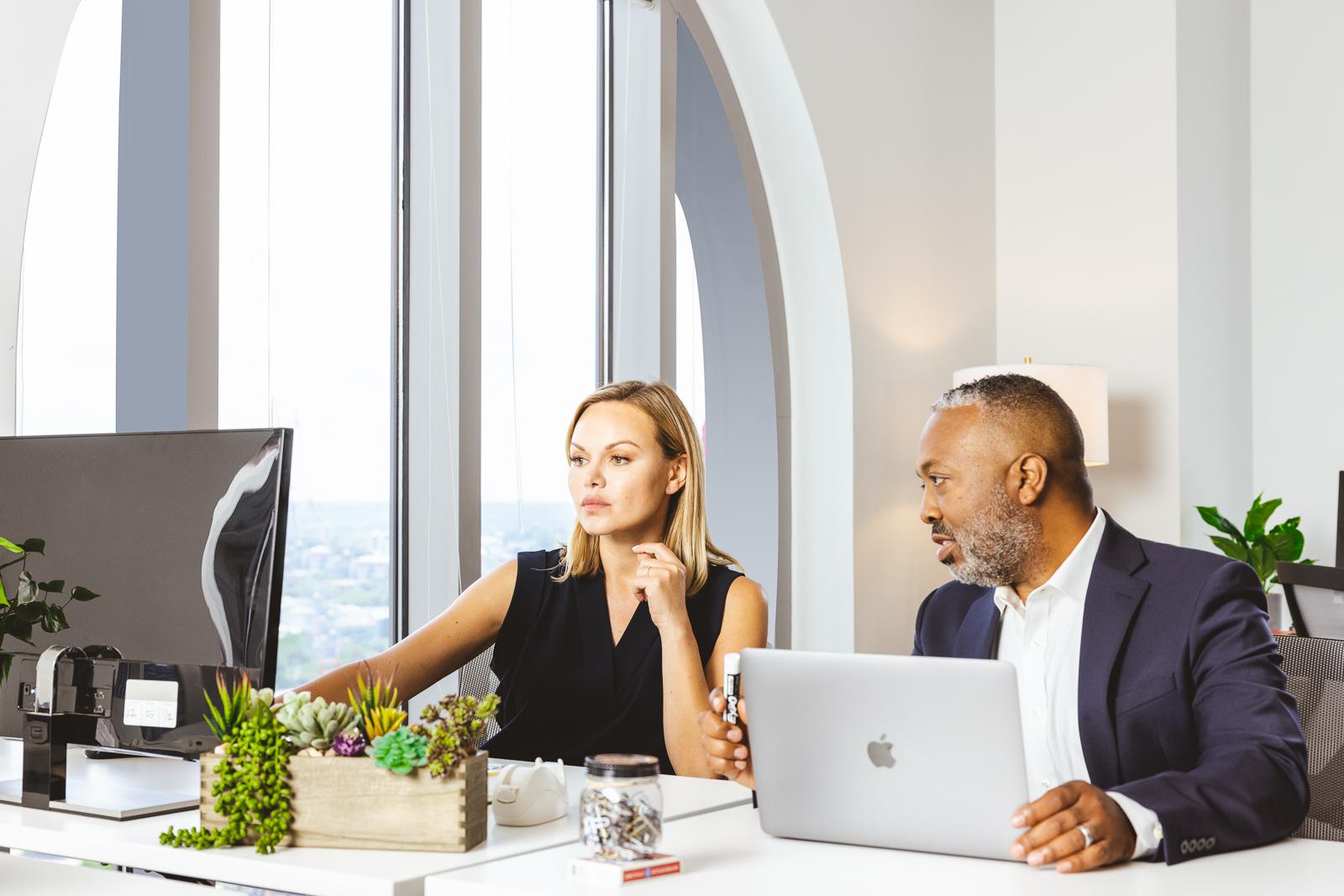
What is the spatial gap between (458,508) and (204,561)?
1561 mm

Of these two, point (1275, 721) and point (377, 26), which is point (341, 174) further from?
point (1275, 721)

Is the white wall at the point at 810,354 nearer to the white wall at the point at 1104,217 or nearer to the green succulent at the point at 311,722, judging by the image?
the white wall at the point at 1104,217

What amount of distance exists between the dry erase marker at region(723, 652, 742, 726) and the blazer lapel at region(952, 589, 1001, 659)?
1.44ft

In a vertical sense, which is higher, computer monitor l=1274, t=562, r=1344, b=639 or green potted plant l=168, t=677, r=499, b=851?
computer monitor l=1274, t=562, r=1344, b=639

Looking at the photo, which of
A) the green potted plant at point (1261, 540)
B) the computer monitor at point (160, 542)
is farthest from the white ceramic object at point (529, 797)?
the green potted plant at point (1261, 540)

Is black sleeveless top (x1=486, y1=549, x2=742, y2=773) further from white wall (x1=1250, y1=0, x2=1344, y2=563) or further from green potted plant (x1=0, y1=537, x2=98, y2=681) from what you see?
white wall (x1=1250, y1=0, x2=1344, y2=563)

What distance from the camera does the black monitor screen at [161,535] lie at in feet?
5.52

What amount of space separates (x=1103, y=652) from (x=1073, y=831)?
50 cm

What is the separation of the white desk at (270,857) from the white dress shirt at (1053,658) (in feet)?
1.64

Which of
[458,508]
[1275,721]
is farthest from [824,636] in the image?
[1275,721]

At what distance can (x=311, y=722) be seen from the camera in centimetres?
148

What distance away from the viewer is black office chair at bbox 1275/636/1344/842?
1787 mm

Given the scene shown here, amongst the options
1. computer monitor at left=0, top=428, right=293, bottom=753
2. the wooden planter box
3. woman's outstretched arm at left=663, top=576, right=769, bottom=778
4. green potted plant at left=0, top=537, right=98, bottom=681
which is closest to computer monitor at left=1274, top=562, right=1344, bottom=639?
woman's outstretched arm at left=663, top=576, right=769, bottom=778

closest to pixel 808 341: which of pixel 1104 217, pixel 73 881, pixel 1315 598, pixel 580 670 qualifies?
pixel 1104 217
